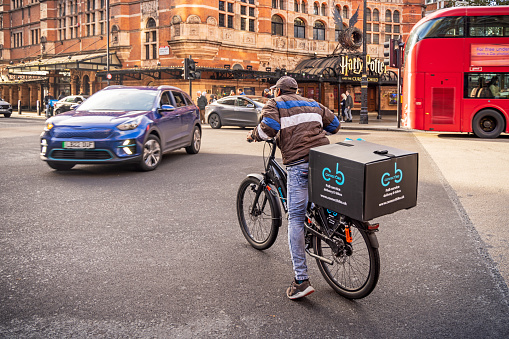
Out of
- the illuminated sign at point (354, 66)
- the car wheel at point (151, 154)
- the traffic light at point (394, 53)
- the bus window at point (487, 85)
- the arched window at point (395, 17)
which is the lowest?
the car wheel at point (151, 154)

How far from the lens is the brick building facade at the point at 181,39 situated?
3375 cm

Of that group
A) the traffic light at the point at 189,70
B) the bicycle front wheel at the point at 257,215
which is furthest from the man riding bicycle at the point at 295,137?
the traffic light at the point at 189,70

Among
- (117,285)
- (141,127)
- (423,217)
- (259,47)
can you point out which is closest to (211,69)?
(259,47)

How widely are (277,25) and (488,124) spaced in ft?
81.0

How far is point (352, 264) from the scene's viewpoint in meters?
3.68

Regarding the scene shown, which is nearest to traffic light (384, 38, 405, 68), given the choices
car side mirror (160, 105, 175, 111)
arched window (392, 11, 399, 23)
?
car side mirror (160, 105, 175, 111)

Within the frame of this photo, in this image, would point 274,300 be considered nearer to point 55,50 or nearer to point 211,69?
point 211,69

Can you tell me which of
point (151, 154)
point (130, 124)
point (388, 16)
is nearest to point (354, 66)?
point (388, 16)

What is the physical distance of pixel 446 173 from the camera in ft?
32.6

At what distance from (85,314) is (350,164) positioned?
2.00 meters

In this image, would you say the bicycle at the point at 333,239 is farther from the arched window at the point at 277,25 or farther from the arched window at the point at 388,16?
the arched window at the point at 388,16

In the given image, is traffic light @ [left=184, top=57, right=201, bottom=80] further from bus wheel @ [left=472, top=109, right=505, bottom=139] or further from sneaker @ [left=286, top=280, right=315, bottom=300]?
sneaker @ [left=286, top=280, right=315, bottom=300]

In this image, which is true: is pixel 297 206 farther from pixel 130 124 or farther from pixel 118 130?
pixel 130 124

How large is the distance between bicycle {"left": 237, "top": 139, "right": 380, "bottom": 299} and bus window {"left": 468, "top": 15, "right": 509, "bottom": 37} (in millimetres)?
14811
